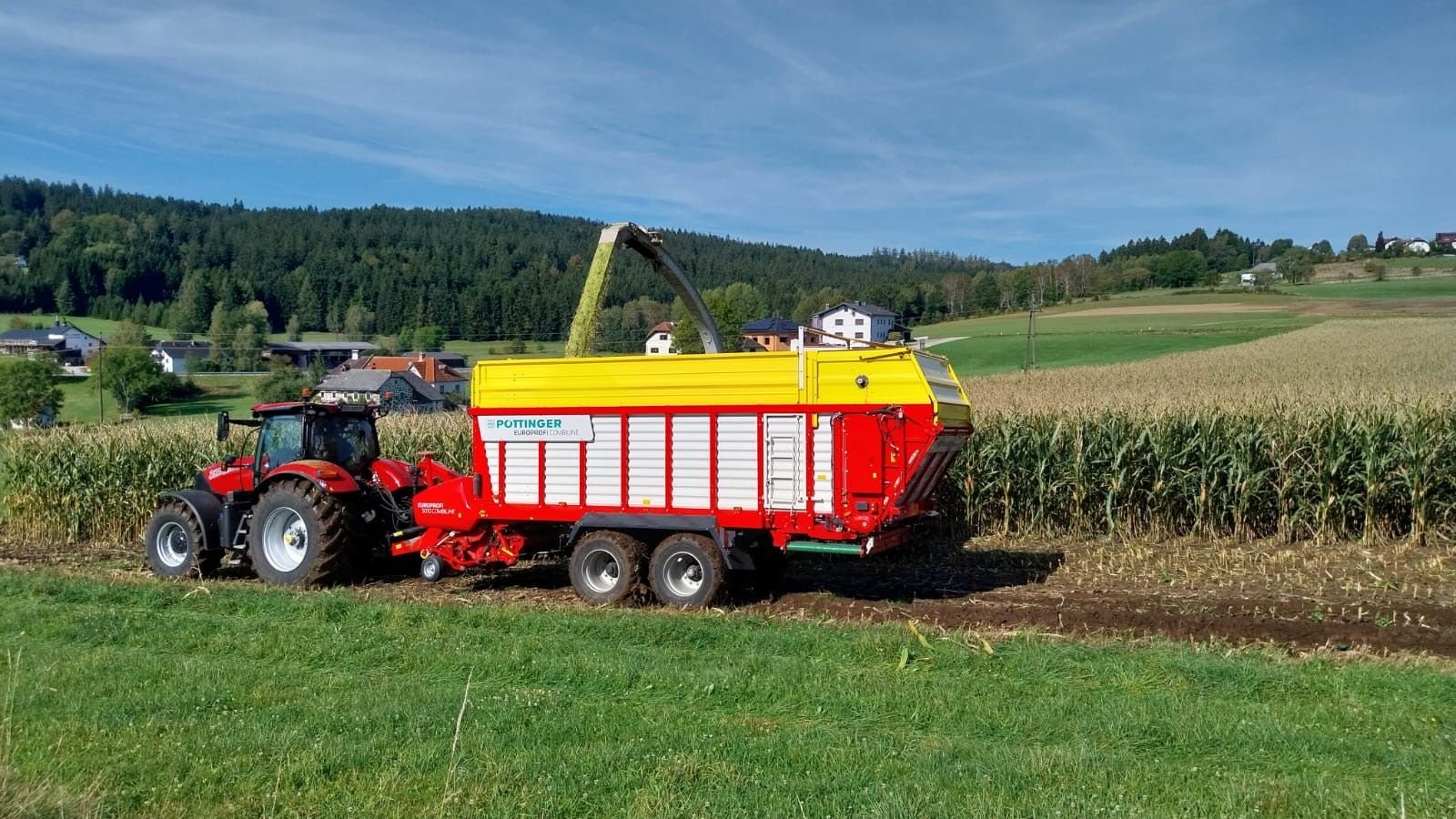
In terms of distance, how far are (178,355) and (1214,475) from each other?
68.3 meters

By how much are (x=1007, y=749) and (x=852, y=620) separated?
4.47 metres

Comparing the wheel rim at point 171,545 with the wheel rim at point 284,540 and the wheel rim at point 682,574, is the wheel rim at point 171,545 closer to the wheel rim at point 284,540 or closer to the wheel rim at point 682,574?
the wheel rim at point 284,540

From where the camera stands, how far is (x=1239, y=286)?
3359 inches

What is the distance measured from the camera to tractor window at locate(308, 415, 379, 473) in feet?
43.5

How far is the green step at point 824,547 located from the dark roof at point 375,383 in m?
25.4

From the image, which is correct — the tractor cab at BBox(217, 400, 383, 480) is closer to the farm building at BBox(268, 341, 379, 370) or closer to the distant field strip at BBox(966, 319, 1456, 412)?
the distant field strip at BBox(966, 319, 1456, 412)

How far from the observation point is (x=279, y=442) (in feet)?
43.7

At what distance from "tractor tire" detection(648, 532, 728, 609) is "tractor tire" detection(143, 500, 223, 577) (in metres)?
6.53

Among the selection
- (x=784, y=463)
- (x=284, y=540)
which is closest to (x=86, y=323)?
(x=284, y=540)

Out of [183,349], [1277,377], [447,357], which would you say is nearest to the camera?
[1277,377]

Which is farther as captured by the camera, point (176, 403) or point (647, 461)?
point (176, 403)

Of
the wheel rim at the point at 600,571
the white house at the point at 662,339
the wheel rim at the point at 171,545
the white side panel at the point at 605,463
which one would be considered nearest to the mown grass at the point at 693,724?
the wheel rim at the point at 600,571

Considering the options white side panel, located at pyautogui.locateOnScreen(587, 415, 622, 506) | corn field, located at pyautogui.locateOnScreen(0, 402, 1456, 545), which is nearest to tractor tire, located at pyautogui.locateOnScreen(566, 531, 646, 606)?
white side panel, located at pyautogui.locateOnScreen(587, 415, 622, 506)

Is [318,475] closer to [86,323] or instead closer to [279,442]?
[279,442]
